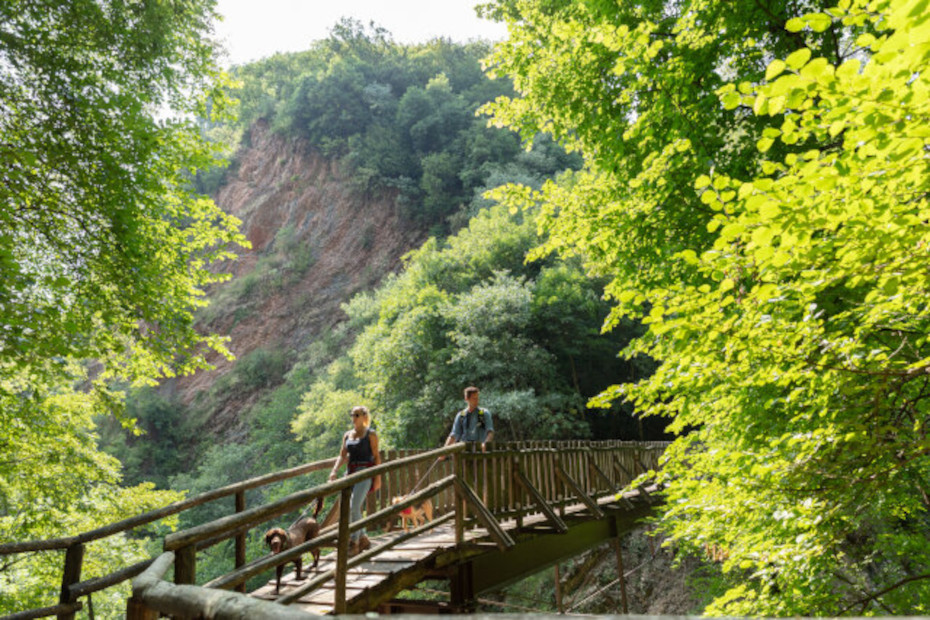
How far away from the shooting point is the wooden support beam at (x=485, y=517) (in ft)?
18.1

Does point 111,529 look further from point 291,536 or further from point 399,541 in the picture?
point 399,541

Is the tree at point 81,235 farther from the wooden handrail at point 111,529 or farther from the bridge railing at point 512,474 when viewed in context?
the bridge railing at point 512,474

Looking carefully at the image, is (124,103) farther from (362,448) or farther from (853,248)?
(853,248)

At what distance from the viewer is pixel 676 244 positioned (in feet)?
17.6

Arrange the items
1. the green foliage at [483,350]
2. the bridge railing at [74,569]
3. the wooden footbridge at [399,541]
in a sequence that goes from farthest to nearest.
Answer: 1. the green foliage at [483,350]
2. the bridge railing at [74,569]
3. the wooden footbridge at [399,541]

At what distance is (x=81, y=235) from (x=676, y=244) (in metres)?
7.05

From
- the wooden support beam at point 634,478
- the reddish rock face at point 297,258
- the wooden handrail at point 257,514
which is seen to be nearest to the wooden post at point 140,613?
the wooden handrail at point 257,514

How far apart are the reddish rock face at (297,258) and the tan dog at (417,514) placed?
104 feet

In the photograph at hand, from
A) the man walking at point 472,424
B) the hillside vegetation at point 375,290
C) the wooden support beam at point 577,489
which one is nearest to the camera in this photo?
the man walking at point 472,424

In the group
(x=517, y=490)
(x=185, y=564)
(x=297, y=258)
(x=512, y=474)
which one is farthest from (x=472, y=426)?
(x=297, y=258)

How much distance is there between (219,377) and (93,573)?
34389mm

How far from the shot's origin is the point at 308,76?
4841 cm

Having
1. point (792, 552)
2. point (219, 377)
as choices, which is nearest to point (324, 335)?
point (219, 377)

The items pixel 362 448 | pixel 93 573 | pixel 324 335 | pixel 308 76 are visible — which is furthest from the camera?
pixel 308 76
